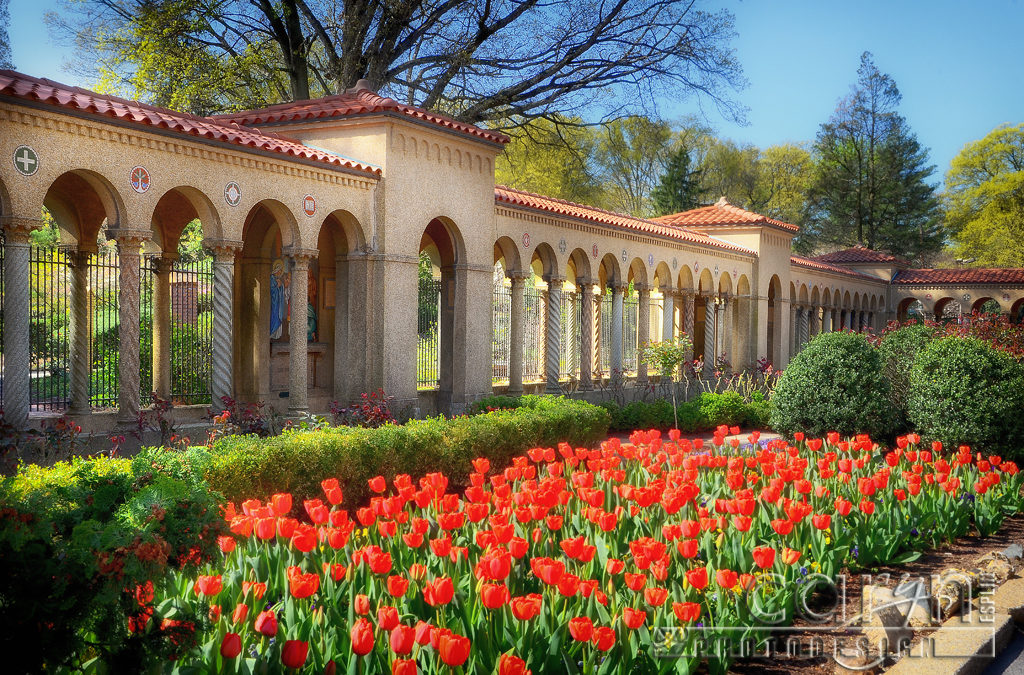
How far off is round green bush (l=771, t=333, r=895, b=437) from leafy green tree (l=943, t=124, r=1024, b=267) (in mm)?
39271

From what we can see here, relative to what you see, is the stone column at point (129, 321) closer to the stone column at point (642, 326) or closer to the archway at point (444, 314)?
the archway at point (444, 314)

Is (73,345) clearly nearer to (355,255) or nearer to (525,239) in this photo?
(355,255)

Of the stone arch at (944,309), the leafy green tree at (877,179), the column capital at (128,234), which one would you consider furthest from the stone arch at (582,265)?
the leafy green tree at (877,179)

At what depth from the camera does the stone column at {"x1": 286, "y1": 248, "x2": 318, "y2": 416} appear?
1202 cm

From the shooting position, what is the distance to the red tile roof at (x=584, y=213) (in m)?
16.5

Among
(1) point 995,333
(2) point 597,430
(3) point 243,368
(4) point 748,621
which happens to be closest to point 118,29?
(3) point 243,368

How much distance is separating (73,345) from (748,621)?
10688 mm

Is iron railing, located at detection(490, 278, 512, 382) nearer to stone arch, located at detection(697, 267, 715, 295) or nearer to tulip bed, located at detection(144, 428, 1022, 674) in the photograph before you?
stone arch, located at detection(697, 267, 715, 295)

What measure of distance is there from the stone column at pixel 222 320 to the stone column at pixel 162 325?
2.38 m

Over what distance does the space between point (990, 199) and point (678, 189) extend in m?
20.7

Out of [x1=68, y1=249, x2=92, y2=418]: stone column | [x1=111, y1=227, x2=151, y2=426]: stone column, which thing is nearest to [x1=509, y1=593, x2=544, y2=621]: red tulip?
[x1=111, y1=227, x2=151, y2=426]: stone column

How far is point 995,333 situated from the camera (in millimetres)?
15555

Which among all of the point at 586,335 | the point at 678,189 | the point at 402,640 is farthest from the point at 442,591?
the point at 678,189

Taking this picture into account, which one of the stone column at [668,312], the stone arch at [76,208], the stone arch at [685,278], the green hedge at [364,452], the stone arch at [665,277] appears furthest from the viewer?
the stone arch at [685,278]
